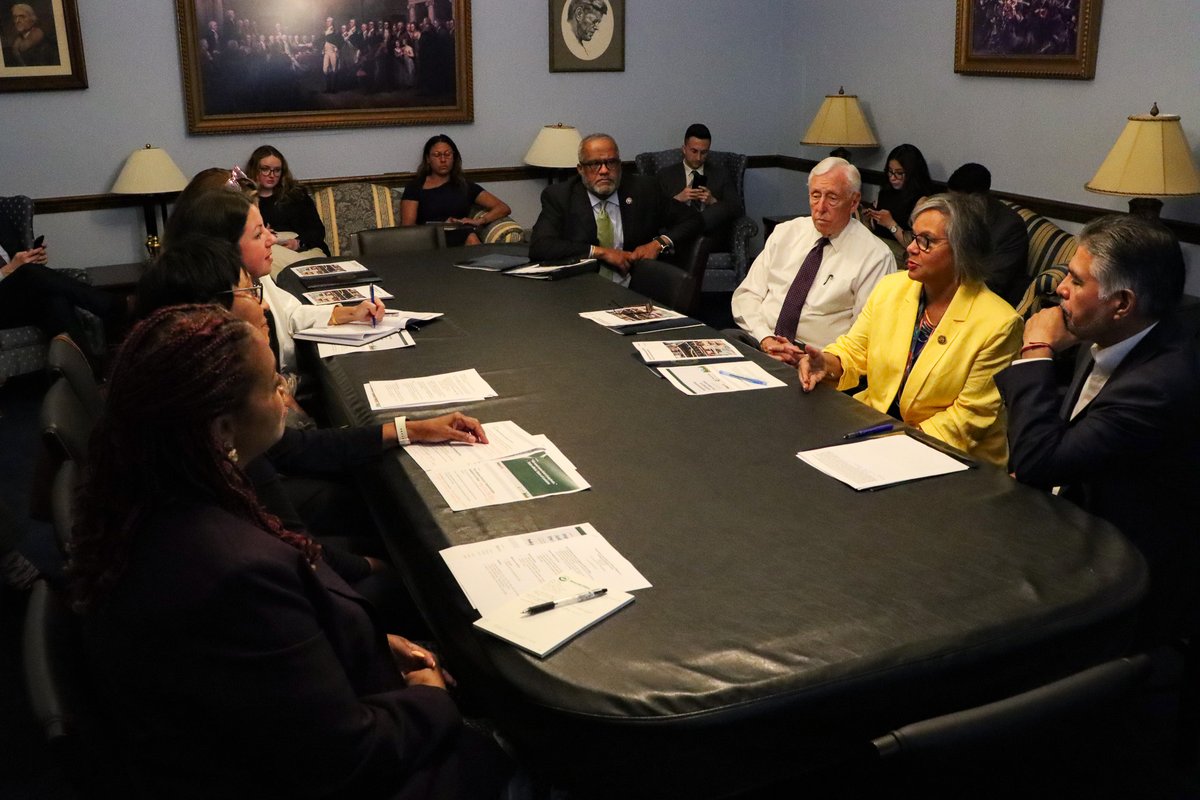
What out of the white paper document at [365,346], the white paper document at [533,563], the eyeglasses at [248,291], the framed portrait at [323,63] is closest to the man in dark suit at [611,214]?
the white paper document at [365,346]

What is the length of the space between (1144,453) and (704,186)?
476 centimetres

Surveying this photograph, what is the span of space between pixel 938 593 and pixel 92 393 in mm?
2046

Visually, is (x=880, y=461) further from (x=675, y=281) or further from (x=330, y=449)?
(x=675, y=281)

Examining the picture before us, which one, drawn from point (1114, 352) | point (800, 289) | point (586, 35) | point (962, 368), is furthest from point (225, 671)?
point (586, 35)

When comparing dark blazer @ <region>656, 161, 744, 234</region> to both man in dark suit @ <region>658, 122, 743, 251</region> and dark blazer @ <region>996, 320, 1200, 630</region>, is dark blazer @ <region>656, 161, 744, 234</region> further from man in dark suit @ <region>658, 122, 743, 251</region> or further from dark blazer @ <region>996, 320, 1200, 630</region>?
dark blazer @ <region>996, 320, 1200, 630</region>

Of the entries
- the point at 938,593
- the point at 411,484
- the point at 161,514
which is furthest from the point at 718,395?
the point at 161,514

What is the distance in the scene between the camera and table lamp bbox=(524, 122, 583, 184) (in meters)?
6.31

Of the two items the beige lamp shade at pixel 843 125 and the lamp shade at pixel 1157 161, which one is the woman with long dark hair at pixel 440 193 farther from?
the lamp shade at pixel 1157 161

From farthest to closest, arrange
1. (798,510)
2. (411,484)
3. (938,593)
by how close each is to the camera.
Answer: (411,484), (798,510), (938,593)

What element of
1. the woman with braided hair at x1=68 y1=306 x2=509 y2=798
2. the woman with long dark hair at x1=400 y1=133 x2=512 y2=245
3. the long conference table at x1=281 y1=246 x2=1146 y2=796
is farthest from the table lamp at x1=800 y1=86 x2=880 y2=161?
the woman with braided hair at x1=68 y1=306 x2=509 y2=798

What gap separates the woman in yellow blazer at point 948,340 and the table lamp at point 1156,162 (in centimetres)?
201

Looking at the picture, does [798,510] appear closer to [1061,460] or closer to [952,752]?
[1061,460]

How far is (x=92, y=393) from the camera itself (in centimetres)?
254

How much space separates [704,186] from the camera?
657 cm
